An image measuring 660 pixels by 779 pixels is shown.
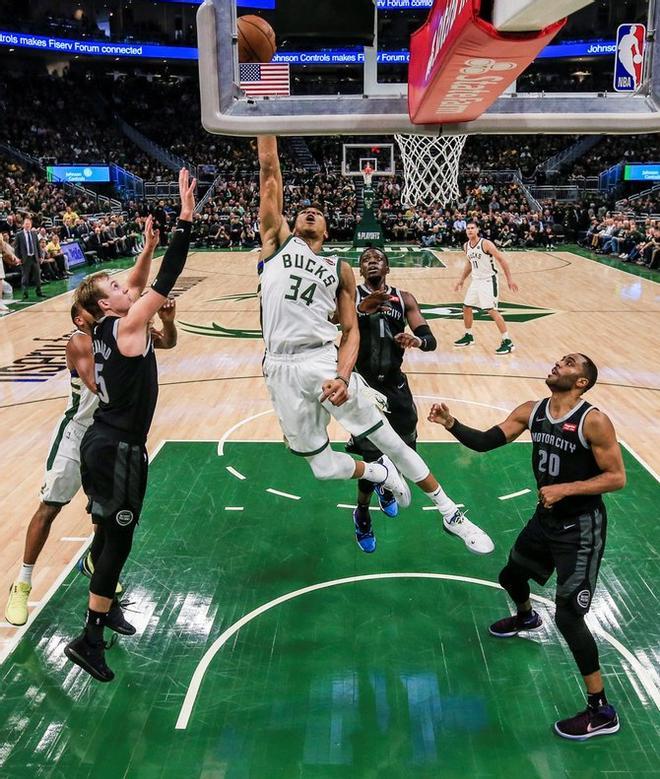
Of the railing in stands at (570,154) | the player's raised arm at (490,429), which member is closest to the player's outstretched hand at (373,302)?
the player's raised arm at (490,429)

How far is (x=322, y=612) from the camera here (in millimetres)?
4781

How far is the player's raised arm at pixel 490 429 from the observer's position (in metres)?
4.07

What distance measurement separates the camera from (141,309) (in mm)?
3697

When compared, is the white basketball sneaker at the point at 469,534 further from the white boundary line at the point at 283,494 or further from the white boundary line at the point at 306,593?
the white boundary line at the point at 283,494

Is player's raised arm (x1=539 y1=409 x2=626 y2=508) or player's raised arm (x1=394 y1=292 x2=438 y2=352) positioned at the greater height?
player's raised arm (x1=394 y1=292 x2=438 y2=352)

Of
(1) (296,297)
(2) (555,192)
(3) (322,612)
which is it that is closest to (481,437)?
(1) (296,297)

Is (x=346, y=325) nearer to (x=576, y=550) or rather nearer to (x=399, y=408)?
(x=399, y=408)

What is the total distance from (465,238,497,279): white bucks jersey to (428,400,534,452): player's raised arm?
7.46 metres

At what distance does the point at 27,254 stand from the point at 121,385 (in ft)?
46.6

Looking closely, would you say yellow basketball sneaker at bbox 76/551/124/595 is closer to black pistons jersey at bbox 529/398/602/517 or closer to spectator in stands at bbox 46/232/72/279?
black pistons jersey at bbox 529/398/602/517

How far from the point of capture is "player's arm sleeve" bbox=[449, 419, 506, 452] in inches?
164

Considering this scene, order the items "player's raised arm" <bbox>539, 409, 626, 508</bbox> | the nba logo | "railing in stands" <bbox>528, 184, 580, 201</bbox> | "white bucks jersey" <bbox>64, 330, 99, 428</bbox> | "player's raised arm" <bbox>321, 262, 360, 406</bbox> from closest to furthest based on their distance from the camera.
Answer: "player's raised arm" <bbox>539, 409, 626, 508</bbox>, the nba logo, "player's raised arm" <bbox>321, 262, 360, 406</bbox>, "white bucks jersey" <bbox>64, 330, 99, 428</bbox>, "railing in stands" <bbox>528, 184, 580, 201</bbox>

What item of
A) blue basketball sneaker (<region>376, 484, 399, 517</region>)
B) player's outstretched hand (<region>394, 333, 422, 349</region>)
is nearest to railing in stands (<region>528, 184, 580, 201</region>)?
blue basketball sneaker (<region>376, 484, 399, 517</region>)

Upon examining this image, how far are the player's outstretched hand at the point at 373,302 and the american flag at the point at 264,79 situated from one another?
53.3 inches
